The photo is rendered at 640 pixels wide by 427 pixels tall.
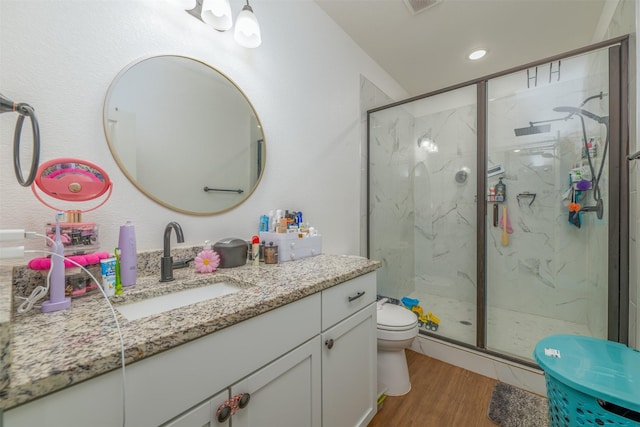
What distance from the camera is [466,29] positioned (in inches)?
77.2

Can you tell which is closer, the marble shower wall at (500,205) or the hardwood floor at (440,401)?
the hardwood floor at (440,401)

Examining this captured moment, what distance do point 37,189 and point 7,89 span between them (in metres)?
0.29

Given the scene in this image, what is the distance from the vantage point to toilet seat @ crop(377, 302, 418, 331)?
1.52 metres

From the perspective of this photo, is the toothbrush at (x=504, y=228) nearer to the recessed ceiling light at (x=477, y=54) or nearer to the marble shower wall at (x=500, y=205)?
the marble shower wall at (x=500, y=205)

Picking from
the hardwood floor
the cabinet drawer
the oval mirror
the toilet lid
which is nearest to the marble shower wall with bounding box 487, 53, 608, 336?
the hardwood floor

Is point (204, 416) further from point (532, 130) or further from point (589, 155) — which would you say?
point (532, 130)

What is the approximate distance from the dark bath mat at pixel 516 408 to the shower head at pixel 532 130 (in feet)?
5.97

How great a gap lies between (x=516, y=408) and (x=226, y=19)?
2.47 meters

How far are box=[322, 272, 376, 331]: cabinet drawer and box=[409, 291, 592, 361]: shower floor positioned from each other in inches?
46.0

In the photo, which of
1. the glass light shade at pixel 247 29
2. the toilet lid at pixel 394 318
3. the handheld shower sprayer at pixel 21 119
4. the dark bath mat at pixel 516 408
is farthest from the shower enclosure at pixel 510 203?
the handheld shower sprayer at pixel 21 119

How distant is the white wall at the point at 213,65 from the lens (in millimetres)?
787

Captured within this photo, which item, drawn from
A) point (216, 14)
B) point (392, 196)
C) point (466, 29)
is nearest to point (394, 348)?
point (392, 196)

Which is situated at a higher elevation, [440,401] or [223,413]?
[223,413]

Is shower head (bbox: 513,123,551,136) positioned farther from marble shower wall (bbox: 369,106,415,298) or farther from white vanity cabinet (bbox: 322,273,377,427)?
white vanity cabinet (bbox: 322,273,377,427)
